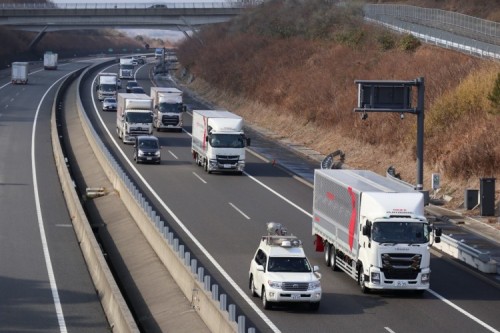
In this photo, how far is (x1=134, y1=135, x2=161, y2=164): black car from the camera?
60.1 m

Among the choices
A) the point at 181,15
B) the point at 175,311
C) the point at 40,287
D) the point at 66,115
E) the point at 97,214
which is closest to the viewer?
the point at 175,311

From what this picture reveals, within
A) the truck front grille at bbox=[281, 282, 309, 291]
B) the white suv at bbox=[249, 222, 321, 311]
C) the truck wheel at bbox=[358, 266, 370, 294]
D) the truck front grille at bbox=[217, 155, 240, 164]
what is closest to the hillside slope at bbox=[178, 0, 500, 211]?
the truck front grille at bbox=[217, 155, 240, 164]

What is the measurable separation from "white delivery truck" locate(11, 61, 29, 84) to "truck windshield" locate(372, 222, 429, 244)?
98789 mm

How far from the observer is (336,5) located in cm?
11338

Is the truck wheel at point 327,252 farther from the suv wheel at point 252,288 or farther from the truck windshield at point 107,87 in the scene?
the truck windshield at point 107,87

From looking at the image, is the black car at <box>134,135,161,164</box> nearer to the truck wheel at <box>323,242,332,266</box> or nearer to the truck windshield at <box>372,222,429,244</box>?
the truck wheel at <box>323,242,332,266</box>

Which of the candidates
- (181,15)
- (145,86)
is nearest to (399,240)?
(145,86)

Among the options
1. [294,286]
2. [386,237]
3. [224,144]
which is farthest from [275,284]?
[224,144]

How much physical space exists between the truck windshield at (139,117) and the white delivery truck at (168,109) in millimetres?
6327

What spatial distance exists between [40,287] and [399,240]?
11.1 meters

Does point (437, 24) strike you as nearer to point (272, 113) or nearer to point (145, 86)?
point (272, 113)

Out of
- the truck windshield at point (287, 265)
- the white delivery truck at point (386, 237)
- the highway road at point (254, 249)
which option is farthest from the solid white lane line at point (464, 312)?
the truck windshield at point (287, 265)

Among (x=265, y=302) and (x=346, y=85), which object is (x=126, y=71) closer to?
(x=346, y=85)

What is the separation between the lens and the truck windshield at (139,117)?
68.8 metres
